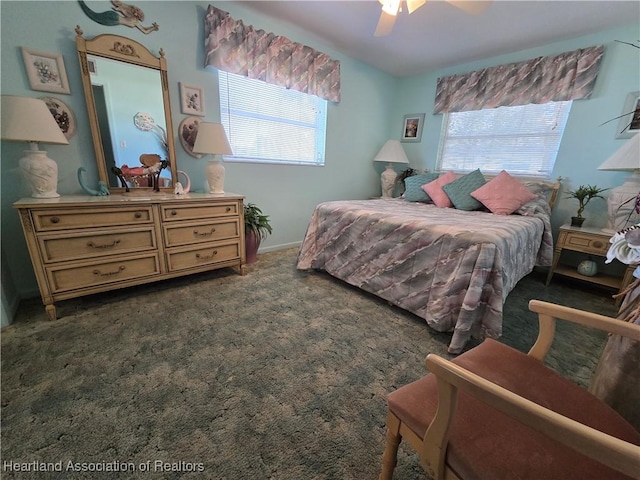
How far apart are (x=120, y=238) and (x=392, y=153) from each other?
3.45 m

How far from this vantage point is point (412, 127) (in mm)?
3982

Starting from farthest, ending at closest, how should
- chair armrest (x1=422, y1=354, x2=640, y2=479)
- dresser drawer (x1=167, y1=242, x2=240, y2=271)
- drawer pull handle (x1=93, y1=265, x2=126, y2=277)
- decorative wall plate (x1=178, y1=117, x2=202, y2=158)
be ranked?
decorative wall plate (x1=178, y1=117, x2=202, y2=158)
dresser drawer (x1=167, y1=242, x2=240, y2=271)
drawer pull handle (x1=93, y1=265, x2=126, y2=277)
chair armrest (x1=422, y1=354, x2=640, y2=479)

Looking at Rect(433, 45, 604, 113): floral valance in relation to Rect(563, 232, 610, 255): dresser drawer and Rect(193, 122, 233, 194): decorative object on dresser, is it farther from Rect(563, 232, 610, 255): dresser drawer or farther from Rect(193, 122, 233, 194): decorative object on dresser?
Rect(193, 122, 233, 194): decorative object on dresser

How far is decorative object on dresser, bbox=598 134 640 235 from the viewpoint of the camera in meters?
1.98

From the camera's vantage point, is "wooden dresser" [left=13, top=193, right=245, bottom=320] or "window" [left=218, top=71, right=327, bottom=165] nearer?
"wooden dresser" [left=13, top=193, right=245, bottom=320]

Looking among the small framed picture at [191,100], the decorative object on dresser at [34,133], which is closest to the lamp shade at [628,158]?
the small framed picture at [191,100]

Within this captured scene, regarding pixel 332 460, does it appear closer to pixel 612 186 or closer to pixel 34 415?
pixel 34 415

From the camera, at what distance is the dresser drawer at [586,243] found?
7.52 ft

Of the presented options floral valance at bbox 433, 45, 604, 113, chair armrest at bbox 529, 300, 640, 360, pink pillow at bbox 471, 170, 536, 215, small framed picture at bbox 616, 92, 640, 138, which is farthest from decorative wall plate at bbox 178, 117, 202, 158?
small framed picture at bbox 616, 92, 640, 138

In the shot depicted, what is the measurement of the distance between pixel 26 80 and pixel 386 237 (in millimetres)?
2781

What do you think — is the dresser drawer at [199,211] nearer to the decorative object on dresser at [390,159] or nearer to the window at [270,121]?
the window at [270,121]

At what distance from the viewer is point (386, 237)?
2.09m

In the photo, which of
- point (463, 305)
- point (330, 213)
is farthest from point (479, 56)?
point (463, 305)

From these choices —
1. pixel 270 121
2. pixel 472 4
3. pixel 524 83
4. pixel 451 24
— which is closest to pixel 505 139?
pixel 524 83
